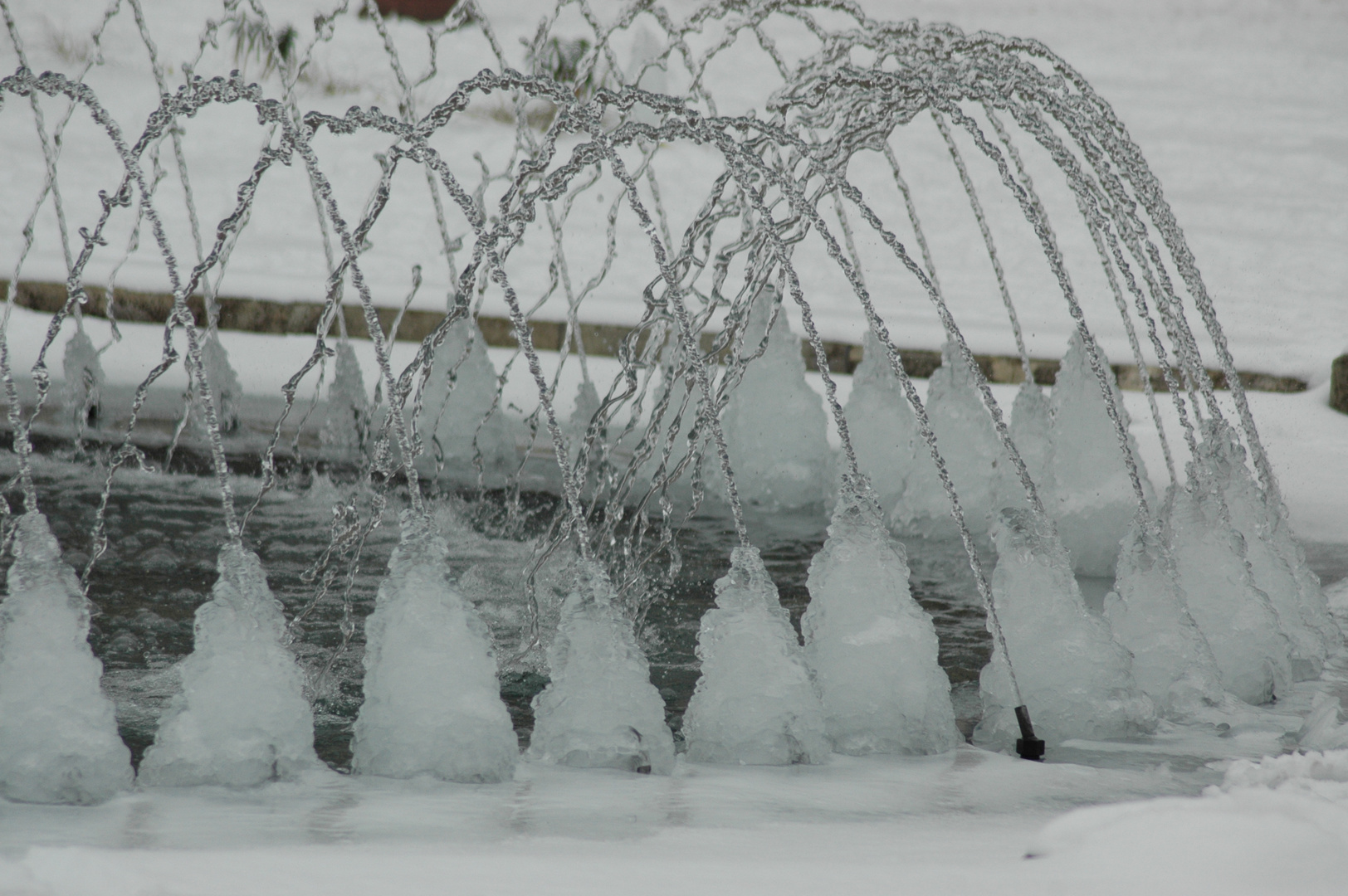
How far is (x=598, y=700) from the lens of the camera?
8.82 feet

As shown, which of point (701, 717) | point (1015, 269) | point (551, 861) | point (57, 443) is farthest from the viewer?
point (1015, 269)

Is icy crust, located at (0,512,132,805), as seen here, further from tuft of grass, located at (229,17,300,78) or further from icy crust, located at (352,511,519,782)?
tuft of grass, located at (229,17,300,78)

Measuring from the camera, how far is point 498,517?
4.93 metres

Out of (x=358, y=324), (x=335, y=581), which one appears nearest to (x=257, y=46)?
(x=358, y=324)

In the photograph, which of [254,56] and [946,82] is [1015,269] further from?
[254,56]

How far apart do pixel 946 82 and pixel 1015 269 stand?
6.99m

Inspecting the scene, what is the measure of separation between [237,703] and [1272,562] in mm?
2744

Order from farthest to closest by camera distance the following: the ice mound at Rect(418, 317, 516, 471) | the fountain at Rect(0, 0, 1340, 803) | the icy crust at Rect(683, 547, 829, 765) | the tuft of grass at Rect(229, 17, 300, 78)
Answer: the tuft of grass at Rect(229, 17, 300, 78) → the ice mound at Rect(418, 317, 516, 471) → the icy crust at Rect(683, 547, 829, 765) → the fountain at Rect(0, 0, 1340, 803)

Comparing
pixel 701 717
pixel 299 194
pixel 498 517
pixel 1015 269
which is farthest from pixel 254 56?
pixel 701 717

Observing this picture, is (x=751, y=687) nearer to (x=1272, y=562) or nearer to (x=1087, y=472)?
(x=1272, y=562)

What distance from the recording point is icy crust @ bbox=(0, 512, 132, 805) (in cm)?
237

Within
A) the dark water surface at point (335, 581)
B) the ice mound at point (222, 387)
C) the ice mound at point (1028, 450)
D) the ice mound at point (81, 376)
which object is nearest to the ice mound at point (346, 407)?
the ice mound at point (222, 387)

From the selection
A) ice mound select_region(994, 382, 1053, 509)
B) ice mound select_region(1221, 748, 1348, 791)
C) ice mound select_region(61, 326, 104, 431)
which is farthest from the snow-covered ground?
ice mound select_region(61, 326, 104, 431)

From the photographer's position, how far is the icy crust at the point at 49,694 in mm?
2369
